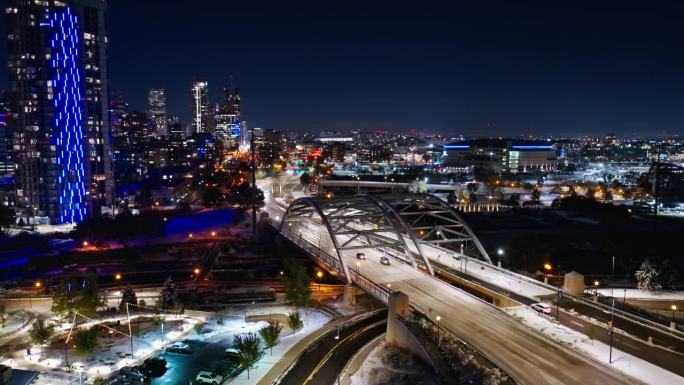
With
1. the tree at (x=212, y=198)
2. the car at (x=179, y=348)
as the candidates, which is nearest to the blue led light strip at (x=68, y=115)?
the tree at (x=212, y=198)

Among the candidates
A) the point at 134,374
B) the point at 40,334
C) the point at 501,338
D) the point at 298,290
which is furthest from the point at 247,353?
the point at 40,334

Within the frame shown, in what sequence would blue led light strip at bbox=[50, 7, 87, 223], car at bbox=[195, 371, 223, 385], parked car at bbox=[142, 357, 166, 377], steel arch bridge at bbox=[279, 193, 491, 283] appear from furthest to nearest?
1. blue led light strip at bbox=[50, 7, 87, 223]
2. steel arch bridge at bbox=[279, 193, 491, 283]
3. parked car at bbox=[142, 357, 166, 377]
4. car at bbox=[195, 371, 223, 385]

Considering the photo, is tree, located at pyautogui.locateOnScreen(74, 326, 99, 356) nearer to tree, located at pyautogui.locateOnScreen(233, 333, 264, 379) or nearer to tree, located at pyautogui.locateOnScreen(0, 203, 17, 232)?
tree, located at pyautogui.locateOnScreen(233, 333, 264, 379)

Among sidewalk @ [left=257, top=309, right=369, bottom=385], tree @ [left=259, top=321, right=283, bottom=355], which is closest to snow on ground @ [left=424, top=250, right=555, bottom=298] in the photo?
sidewalk @ [left=257, top=309, right=369, bottom=385]

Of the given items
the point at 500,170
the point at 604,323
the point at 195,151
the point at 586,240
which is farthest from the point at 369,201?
the point at 195,151

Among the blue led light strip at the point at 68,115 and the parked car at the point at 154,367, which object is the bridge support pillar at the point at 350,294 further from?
the blue led light strip at the point at 68,115
